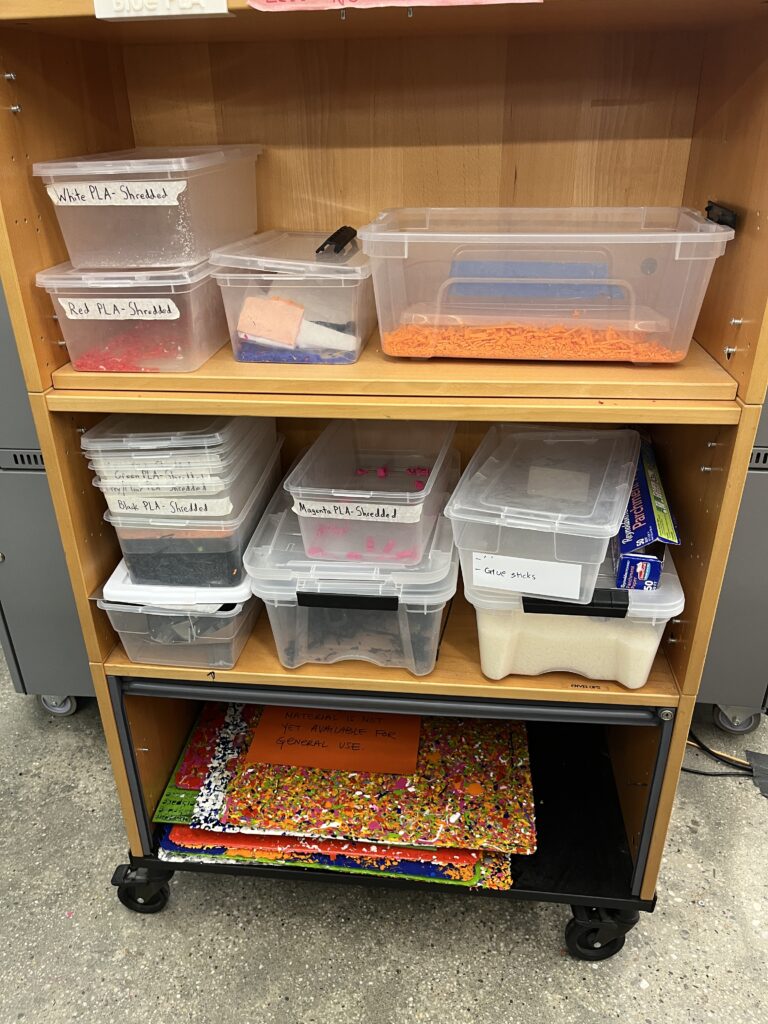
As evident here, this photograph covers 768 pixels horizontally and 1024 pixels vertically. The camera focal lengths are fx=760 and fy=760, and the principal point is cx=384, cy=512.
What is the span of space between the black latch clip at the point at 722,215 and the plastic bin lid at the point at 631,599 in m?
0.45

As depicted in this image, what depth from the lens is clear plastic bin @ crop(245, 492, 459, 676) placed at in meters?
1.05

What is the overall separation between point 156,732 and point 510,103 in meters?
1.13

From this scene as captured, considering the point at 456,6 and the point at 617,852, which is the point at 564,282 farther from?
the point at 617,852

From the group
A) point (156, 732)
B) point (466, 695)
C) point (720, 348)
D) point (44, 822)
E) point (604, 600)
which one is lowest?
point (44, 822)

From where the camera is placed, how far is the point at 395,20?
0.89 meters

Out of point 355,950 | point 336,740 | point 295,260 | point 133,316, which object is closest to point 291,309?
point 295,260

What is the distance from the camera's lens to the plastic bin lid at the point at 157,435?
100 centimetres

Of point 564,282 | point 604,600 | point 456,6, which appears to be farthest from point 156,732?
point 456,6

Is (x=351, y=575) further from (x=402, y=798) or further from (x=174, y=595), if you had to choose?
(x=402, y=798)

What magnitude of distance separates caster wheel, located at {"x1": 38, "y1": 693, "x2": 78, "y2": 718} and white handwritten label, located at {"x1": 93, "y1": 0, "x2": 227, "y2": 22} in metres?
1.36

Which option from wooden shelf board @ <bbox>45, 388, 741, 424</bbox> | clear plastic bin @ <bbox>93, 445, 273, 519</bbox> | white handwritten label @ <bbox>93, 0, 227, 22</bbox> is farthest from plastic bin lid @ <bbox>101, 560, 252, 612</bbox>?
white handwritten label @ <bbox>93, 0, 227, 22</bbox>

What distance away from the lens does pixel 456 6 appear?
0.78 metres

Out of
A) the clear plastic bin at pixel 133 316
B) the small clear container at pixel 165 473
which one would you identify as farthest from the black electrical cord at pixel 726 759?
the clear plastic bin at pixel 133 316

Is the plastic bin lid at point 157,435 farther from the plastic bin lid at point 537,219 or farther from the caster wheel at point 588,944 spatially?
the caster wheel at point 588,944
